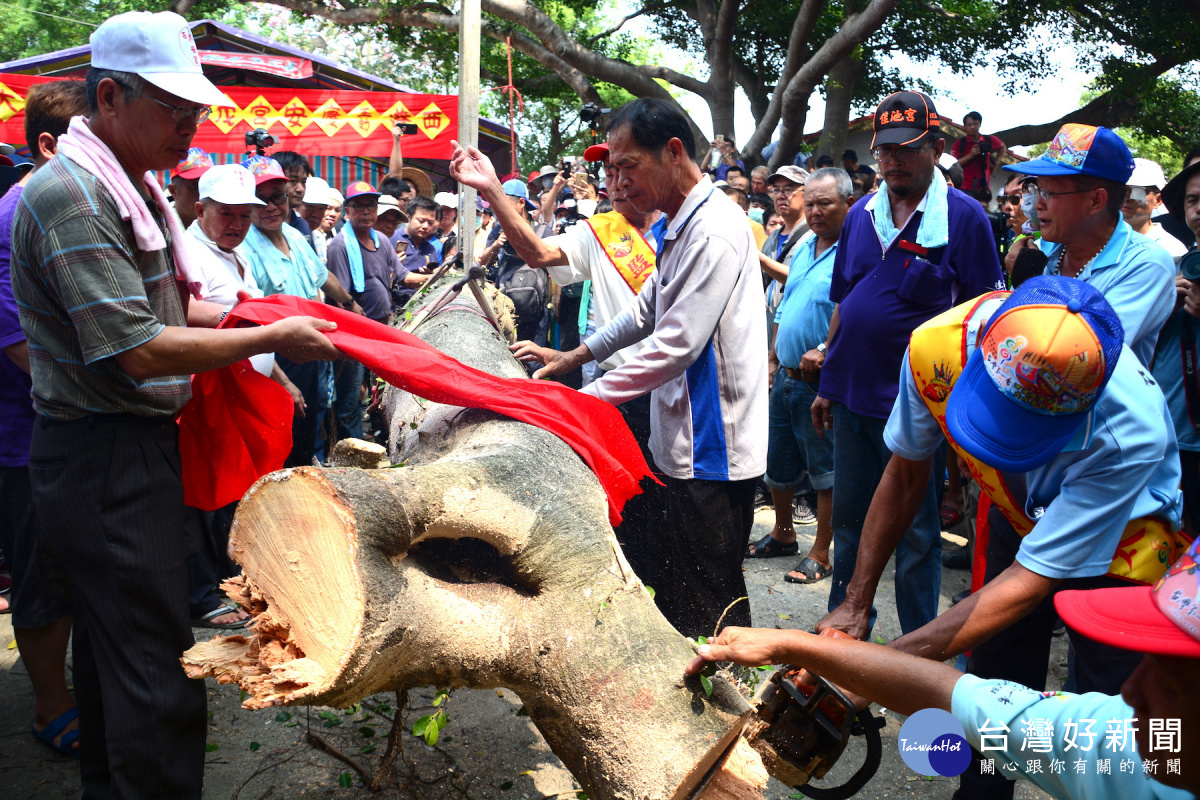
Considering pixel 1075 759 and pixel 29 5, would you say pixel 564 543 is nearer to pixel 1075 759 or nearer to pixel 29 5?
pixel 1075 759

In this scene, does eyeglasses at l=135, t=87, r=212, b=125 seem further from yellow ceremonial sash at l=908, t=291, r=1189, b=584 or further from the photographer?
the photographer

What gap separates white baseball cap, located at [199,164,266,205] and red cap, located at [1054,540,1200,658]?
3361mm

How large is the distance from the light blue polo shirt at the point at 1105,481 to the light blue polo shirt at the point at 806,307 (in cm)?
240

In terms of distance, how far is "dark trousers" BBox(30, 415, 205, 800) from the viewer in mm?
1894

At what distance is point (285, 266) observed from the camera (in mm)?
4520

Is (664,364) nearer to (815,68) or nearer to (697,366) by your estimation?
(697,366)

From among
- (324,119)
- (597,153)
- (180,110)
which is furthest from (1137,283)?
(324,119)

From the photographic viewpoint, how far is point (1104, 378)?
1.62 metres

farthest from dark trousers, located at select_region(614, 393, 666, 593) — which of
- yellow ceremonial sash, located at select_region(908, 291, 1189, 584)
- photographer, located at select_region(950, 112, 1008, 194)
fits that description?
photographer, located at select_region(950, 112, 1008, 194)

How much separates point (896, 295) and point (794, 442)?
5.38 feet

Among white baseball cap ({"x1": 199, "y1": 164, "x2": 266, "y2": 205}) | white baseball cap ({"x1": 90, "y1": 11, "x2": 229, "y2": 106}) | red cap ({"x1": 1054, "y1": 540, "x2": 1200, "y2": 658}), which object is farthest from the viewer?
white baseball cap ({"x1": 199, "y1": 164, "x2": 266, "y2": 205})

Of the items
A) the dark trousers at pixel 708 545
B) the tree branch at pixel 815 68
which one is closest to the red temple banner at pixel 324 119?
the tree branch at pixel 815 68

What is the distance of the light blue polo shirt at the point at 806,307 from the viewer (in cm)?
425

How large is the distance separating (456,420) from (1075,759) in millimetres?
1799
